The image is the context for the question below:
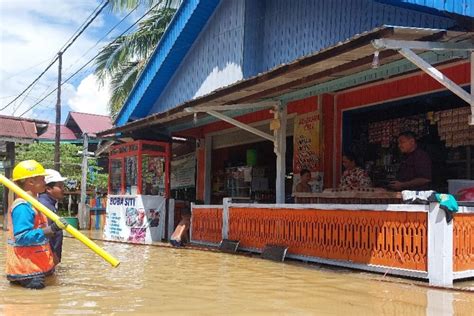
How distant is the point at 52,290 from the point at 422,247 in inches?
168

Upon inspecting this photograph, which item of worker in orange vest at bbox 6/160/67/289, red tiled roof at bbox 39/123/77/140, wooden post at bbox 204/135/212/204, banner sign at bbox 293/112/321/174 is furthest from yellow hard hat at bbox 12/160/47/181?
red tiled roof at bbox 39/123/77/140

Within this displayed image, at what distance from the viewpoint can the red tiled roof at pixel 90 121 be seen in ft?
115

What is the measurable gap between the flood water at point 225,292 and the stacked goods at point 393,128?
3317 millimetres

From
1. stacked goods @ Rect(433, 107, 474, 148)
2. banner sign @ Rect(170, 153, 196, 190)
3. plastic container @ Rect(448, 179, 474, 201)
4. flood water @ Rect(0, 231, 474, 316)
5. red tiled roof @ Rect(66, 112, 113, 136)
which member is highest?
red tiled roof @ Rect(66, 112, 113, 136)

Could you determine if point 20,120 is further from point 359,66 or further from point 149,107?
point 359,66

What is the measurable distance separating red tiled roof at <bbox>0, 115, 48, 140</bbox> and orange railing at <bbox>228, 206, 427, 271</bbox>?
1059cm

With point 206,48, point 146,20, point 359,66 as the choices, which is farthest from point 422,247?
point 146,20

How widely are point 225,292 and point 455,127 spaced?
17.4 ft

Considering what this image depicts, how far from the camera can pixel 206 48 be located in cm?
1369

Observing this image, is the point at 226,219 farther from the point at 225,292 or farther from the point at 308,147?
the point at 225,292

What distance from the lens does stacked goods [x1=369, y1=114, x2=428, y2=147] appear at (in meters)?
9.80

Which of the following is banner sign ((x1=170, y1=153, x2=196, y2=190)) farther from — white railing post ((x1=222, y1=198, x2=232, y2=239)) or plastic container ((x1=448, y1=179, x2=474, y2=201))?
plastic container ((x1=448, y1=179, x2=474, y2=201))

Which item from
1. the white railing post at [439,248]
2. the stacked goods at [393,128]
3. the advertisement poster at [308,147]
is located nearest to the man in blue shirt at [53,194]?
the white railing post at [439,248]

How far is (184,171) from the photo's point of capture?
17234 millimetres
